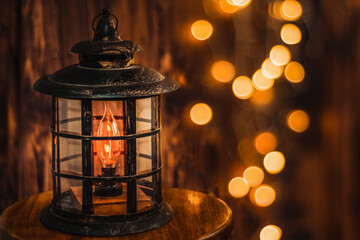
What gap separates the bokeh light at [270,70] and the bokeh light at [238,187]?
1.23ft

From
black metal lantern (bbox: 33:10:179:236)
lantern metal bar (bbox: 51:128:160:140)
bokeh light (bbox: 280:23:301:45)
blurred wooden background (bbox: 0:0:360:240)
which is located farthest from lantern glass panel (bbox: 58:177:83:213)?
bokeh light (bbox: 280:23:301:45)

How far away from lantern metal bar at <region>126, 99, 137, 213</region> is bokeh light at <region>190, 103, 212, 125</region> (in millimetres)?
494

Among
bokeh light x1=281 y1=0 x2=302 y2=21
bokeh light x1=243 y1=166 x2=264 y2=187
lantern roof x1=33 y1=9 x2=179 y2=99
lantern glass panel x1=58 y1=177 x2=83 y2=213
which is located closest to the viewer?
lantern roof x1=33 y1=9 x2=179 y2=99

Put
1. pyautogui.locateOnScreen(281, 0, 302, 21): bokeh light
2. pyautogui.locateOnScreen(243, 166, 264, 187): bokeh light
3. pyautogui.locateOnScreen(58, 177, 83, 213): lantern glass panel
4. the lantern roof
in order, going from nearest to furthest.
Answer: the lantern roof → pyautogui.locateOnScreen(58, 177, 83, 213): lantern glass panel → pyautogui.locateOnScreen(281, 0, 302, 21): bokeh light → pyautogui.locateOnScreen(243, 166, 264, 187): bokeh light

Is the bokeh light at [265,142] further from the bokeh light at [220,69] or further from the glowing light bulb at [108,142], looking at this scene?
the glowing light bulb at [108,142]

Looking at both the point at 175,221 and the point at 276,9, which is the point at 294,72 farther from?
the point at 175,221

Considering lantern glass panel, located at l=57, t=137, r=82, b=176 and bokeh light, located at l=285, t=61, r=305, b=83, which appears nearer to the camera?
lantern glass panel, located at l=57, t=137, r=82, b=176

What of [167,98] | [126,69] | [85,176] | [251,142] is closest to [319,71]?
[251,142]

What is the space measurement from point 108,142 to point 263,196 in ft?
2.26

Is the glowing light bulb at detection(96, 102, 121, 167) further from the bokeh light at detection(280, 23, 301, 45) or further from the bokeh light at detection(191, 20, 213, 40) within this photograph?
the bokeh light at detection(280, 23, 301, 45)

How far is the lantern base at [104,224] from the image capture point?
5.19 feet

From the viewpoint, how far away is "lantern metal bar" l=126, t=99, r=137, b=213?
1.58m

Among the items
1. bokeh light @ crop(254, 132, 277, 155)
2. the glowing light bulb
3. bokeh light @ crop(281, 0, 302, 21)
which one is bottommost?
bokeh light @ crop(254, 132, 277, 155)

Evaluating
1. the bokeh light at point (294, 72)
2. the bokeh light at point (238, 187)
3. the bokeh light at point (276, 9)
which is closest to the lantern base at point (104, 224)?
the bokeh light at point (238, 187)
